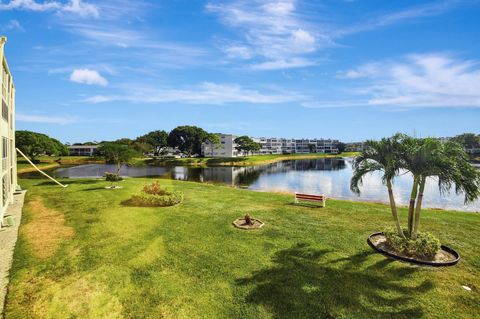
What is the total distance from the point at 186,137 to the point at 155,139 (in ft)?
68.5

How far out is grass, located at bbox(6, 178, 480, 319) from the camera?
9703 mm

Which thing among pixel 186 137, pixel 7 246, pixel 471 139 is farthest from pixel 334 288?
pixel 471 139

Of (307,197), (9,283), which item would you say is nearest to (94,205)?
(9,283)

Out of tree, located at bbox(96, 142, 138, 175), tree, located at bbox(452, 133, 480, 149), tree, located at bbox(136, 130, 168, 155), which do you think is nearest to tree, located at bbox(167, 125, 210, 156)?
tree, located at bbox(136, 130, 168, 155)

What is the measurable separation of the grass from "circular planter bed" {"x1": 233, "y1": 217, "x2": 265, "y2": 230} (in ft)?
2.08

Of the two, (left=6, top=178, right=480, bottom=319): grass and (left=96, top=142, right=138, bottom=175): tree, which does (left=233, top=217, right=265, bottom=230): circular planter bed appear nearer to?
(left=6, top=178, right=480, bottom=319): grass

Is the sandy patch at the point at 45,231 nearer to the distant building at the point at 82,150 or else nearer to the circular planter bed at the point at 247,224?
the circular planter bed at the point at 247,224

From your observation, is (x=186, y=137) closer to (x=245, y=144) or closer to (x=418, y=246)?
(x=245, y=144)

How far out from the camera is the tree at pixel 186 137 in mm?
137625

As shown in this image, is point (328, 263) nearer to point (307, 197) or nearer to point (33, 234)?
point (307, 197)

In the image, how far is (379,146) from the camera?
14.5m

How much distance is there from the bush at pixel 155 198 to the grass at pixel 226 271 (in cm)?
350

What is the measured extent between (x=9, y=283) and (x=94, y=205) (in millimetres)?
13506

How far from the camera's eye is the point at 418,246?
13.5m
